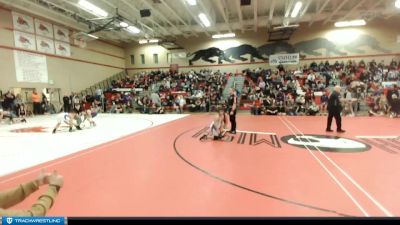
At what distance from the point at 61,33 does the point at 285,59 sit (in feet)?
58.4

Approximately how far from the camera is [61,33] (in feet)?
59.7

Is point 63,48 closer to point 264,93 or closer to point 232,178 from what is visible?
point 264,93

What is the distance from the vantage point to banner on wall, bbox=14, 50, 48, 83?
593 inches

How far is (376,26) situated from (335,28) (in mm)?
2992

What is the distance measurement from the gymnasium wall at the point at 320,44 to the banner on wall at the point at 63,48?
8246 mm

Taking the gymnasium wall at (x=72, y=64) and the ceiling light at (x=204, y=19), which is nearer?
the gymnasium wall at (x=72, y=64)

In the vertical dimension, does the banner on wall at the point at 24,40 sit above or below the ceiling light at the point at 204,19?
below

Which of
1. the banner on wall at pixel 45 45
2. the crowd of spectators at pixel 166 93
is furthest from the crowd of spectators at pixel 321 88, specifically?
the banner on wall at pixel 45 45

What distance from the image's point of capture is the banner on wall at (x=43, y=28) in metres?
16.2

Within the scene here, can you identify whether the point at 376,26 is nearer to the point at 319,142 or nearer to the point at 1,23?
the point at 319,142

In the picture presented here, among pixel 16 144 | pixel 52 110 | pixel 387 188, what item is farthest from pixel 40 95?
pixel 387 188

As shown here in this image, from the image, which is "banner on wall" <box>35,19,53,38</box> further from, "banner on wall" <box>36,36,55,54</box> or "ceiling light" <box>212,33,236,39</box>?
"ceiling light" <box>212,33,236,39</box>

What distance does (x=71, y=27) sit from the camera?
60.6 feet

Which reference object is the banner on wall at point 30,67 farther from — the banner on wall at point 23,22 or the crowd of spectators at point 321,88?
the crowd of spectators at point 321,88
